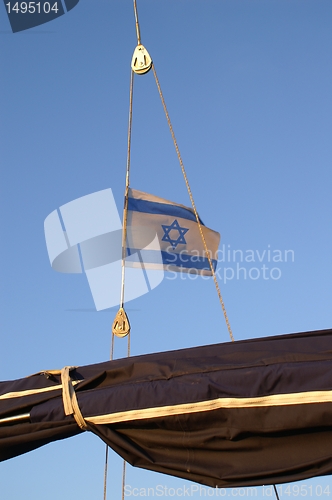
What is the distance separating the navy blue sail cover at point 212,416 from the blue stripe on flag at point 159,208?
3.75 m

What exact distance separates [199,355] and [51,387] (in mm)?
758

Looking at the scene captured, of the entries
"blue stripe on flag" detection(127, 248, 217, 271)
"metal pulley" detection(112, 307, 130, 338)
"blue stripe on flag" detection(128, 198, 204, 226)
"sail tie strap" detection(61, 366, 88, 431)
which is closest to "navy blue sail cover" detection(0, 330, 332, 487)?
"sail tie strap" detection(61, 366, 88, 431)

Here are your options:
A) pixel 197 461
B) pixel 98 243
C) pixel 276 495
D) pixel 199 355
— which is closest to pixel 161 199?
pixel 98 243

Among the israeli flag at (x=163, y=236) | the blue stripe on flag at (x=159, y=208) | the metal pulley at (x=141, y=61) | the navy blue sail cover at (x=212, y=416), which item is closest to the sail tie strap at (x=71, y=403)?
the navy blue sail cover at (x=212, y=416)

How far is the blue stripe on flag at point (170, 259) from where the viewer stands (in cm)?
677

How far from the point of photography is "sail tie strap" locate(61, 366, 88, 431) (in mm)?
3000

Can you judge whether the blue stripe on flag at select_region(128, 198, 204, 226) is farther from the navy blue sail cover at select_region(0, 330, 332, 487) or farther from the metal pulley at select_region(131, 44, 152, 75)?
the navy blue sail cover at select_region(0, 330, 332, 487)

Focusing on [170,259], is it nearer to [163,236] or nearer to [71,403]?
[163,236]

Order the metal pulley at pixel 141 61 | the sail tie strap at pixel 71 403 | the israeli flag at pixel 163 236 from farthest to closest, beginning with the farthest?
the israeli flag at pixel 163 236 → the metal pulley at pixel 141 61 → the sail tie strap at pixel 71 403

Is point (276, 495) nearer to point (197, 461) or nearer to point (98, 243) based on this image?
point (197, 461)

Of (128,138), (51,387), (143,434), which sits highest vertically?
(128,138)

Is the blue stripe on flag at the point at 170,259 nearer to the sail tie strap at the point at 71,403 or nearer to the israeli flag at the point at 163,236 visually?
the israeli flag at the point at 163,236

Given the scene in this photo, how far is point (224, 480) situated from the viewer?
9.45ft

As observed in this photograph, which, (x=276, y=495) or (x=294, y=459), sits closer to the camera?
(x=294, y=459)
